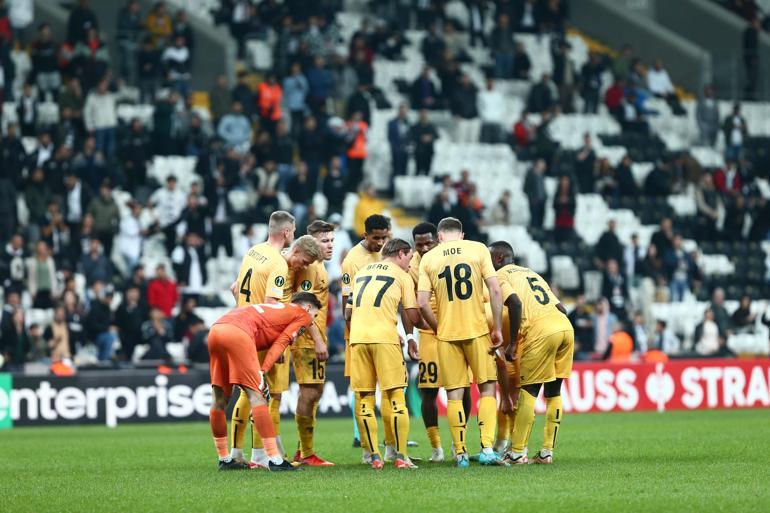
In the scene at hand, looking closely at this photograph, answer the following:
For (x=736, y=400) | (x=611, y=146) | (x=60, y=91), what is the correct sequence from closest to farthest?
(x=736, y=400)
(x=60, y=91)
(x=611, y=146)

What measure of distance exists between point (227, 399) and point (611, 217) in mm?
22178

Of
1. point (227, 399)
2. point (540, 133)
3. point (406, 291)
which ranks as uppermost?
point (540, 133)

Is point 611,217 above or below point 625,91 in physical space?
below

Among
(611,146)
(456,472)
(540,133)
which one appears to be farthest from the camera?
(611,146)

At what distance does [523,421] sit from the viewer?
14.5m

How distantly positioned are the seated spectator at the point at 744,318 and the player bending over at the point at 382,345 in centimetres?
1870

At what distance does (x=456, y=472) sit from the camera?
13914mm

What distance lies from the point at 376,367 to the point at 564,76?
24884 millimetres

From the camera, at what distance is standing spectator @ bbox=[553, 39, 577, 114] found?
1487 inches

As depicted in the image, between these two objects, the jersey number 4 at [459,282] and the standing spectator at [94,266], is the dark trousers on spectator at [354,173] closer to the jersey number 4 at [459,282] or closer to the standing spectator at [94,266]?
the standing spectator at [94,266]

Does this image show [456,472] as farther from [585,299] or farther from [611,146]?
[611,146]

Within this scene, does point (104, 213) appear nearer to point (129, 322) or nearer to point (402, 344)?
point (129, 322)

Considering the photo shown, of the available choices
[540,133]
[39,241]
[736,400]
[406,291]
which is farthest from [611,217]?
→ [406,291]

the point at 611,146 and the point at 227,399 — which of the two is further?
the point at 611,146
